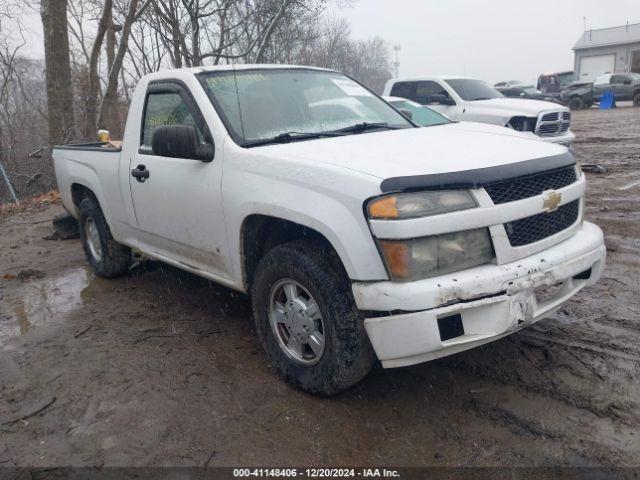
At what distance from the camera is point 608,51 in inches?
1793

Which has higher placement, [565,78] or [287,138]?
[287,138]

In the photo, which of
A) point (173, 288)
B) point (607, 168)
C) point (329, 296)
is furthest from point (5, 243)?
point (607, 168)

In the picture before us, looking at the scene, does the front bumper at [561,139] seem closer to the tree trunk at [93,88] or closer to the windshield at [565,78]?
the tree trunk at [93,88]

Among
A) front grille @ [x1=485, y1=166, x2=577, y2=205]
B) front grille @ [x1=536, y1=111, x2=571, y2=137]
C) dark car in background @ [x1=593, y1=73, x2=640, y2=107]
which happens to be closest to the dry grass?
front grille @ [x1=536, y1=111, x2=571, y2=137]

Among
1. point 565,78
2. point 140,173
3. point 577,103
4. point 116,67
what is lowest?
point 577,103

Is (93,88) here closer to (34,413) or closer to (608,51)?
(34,413)

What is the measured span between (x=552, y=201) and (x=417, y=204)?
0.82 m

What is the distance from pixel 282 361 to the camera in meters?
3.19

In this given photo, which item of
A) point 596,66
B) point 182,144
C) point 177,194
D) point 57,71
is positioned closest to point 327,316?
point 182,144

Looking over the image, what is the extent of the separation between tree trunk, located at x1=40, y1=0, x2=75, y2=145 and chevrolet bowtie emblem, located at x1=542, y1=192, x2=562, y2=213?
12.4 m

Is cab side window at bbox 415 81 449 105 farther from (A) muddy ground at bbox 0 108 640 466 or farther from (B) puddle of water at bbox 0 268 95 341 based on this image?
(B) puddle of water at bbox 0 268 95 341

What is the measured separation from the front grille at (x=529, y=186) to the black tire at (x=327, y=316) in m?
0.85

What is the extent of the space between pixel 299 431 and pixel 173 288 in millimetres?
2715

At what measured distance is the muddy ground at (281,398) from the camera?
2600 mm
